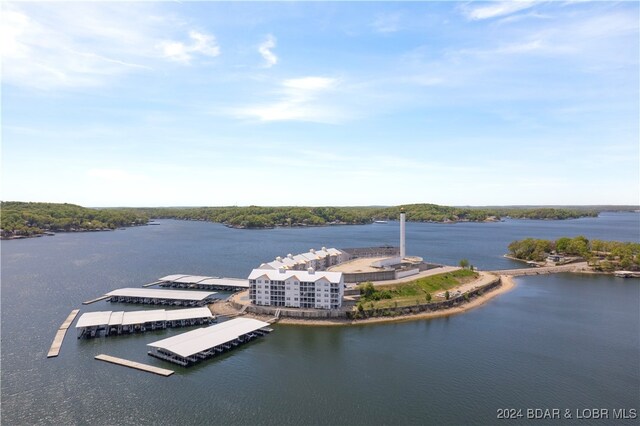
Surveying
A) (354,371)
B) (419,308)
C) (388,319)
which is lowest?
(354,371)

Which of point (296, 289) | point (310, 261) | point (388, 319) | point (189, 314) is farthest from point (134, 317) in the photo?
point (388, 319)

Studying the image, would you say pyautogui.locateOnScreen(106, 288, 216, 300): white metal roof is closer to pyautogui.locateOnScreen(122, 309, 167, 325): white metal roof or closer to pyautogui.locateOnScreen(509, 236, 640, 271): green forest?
pyautogui.locateOnScreen(122, 309, 167, 325): white metal roof

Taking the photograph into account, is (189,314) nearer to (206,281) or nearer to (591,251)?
(206,281)

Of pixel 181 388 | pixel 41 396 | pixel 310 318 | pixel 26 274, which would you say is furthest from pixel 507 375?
pixel 26 274

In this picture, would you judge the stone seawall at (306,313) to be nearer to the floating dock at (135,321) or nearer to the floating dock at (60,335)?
the floating dock at (135,321)

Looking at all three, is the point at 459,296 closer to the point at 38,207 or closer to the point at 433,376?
the point at 433,376
